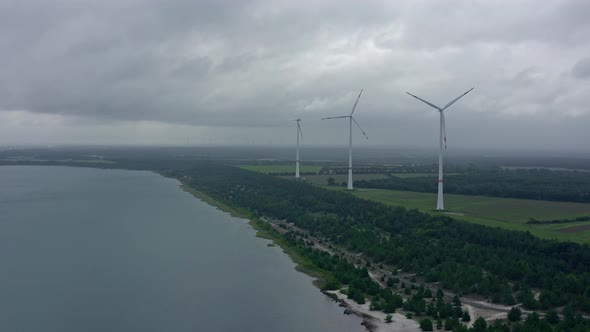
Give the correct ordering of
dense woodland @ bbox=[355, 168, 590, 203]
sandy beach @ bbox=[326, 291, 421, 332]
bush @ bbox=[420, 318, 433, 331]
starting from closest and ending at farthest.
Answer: bush @ bbox=[420, 318, 433, 331] → sandy beach @ bbox=[326, 291, 421, 332] → dense woodland @ bbox=[355, 168, 590, 203]

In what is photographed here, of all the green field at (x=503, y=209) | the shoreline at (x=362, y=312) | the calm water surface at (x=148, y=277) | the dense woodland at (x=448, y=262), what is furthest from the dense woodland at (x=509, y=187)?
the shoreline at (x=362, y=312)

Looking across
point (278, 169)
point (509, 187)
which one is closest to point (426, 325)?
point (509, 187)

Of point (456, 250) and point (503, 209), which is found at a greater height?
point (503, 209)

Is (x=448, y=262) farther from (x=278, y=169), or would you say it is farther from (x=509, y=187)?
(x=278, y=169)

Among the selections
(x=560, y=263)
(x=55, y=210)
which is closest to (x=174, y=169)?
(x=55, y=210)

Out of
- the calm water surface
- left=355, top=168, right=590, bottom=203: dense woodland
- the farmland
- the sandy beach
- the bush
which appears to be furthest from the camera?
the farmland

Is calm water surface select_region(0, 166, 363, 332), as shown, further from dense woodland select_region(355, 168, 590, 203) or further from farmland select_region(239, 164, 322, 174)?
farmland select_region(239, 164, 322, 174)

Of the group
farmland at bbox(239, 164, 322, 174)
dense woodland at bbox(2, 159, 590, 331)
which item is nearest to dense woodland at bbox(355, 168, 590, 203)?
dense woodland at bbox(2, 159, 590, 331)
